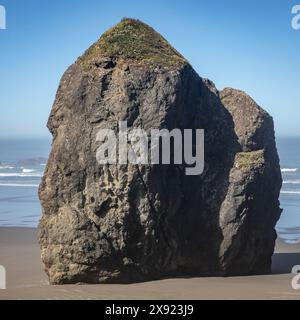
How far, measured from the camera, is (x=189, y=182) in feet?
44.5

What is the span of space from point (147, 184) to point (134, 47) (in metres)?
3.06

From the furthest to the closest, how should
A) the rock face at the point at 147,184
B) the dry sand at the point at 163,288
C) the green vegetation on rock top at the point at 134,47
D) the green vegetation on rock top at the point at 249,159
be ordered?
the green vegetation on rock top at the point at 249,159
the green vegetation on rock top at the point at 134,47
the rock face at the point at 147,184
the dry sand at the point at 163,288

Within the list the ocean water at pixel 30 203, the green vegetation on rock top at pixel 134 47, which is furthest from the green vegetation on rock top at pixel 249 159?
the ocean water at pixel 30 203

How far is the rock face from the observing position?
41.2 feet

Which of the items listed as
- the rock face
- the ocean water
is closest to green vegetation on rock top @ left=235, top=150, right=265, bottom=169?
the rock face

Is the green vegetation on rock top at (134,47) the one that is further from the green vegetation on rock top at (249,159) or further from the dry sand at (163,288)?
the dry sand at (163,288)

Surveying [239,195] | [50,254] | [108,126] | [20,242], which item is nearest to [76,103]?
[108,126]

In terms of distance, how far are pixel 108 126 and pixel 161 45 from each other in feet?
8.37

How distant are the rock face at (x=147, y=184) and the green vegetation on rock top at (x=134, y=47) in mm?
24

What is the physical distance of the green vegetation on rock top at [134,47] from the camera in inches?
525

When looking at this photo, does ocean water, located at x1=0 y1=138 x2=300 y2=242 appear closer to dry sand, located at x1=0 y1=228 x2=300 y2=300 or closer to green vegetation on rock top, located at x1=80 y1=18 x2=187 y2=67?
dry sand, located at x1=0 y1=228 x2=300 y2=300

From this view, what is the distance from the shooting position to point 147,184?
12.7 m

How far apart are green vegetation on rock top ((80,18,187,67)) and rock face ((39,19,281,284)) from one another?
→ 24mm
